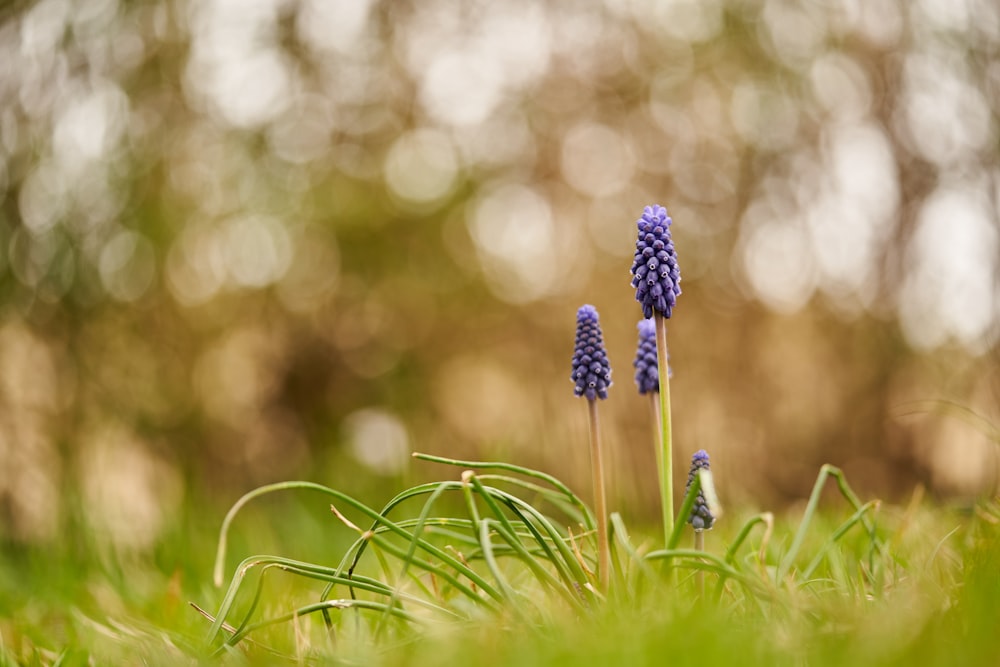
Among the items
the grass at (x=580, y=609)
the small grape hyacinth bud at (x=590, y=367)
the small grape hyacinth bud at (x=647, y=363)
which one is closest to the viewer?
the grass at (x=580, y=609)

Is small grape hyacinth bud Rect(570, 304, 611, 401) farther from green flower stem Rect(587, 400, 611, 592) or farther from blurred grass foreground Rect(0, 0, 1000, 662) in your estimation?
blurred grass foreground Rect(0, 0, 1000, 662)

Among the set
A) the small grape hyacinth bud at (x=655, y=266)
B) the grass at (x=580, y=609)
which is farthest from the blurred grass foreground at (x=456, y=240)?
the small grape hyacinth bud at (x=655, y=266)

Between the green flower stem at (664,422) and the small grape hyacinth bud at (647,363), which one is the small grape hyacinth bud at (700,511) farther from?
the small grape hyacinth bud at (647,363)

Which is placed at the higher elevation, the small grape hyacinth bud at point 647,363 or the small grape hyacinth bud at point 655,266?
the small grape hyacinth bud at point 655,266

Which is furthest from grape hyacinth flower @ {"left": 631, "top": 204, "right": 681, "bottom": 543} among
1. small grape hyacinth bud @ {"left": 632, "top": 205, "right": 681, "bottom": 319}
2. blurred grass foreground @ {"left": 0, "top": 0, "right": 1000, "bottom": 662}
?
blurred grass foreground @ {"left": 0, "top": 0, "right": 1000, "bottom": 662}

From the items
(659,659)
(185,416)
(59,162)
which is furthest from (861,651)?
(185,416)

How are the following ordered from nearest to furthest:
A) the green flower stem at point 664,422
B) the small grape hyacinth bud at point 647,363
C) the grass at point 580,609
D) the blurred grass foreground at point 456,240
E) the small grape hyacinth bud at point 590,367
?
the grass at point 580,609 < the green flower stem at point 664,422 < the small grape hyacinth bud at point 590,367 < the small grape hyacinth bud at point 647,363 < the blurred grass foreground at point 456,240
